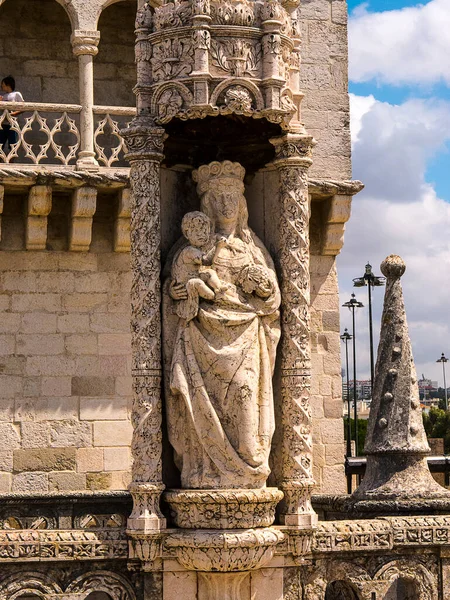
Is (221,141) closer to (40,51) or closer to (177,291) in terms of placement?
(177,291)

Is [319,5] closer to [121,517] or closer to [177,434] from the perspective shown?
[121,517]

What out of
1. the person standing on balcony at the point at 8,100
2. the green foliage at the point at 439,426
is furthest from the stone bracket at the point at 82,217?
the green foliage at the point at 439,426

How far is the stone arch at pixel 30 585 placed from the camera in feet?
24.8

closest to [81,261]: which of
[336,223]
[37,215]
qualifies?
[37,215]

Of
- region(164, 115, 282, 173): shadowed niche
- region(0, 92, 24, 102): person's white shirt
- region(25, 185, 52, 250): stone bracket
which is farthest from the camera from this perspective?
region(0, 92, 24, 102): person's white shirt

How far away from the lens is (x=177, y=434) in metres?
7.82

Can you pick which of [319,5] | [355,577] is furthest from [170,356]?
[319,5]

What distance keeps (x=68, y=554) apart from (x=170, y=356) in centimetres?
120

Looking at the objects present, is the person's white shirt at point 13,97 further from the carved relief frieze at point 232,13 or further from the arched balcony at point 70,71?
the carved relief frieze at point 232,13

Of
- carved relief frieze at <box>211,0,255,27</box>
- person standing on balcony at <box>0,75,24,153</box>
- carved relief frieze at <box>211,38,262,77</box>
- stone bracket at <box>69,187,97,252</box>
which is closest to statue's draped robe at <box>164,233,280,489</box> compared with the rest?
carved relief frieze at <box>211,38,262,77</box>

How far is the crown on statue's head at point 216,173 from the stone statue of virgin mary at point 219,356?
0.94ft

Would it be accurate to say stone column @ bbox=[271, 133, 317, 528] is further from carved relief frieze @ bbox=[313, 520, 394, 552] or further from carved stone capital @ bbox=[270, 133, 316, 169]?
carved relief frieze @ bbox=[313, 520, 394, 552]

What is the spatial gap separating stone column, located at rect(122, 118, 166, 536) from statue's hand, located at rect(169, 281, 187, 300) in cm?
8

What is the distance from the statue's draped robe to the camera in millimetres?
7703
